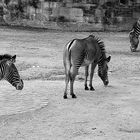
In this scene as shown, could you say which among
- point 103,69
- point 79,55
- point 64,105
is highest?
point 79,55

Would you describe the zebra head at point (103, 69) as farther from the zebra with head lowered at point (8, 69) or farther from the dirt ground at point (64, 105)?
the zebra with head lowered at point (8, 69)

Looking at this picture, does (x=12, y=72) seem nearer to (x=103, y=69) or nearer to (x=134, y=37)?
(x=103, y=69)

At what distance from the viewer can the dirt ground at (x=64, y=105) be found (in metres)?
9.09

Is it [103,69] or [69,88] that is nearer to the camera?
[69,88]

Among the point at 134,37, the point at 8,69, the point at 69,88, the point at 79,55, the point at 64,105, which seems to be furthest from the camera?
the point at 134,37

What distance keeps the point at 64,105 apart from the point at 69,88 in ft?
6.94

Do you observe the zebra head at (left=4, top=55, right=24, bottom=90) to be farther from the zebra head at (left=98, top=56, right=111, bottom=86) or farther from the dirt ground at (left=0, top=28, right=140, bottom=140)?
the zebra head at (left=98, top=56, right=111, bottom=86)

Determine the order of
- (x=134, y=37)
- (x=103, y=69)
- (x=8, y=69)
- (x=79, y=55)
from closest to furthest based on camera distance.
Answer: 1. (x=8, y=69)
2. (x=79, y=55)
3. (x=103, y=69)
4. (x=134, y=37)

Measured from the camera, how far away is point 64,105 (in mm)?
11297

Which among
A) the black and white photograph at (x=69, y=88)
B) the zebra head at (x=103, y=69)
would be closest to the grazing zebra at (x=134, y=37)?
the black and white photograph at (x=69, y=88)

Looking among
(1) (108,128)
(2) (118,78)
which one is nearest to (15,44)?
(2) (118,78)

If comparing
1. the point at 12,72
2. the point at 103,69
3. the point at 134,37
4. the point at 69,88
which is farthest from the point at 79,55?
the point at 134,37

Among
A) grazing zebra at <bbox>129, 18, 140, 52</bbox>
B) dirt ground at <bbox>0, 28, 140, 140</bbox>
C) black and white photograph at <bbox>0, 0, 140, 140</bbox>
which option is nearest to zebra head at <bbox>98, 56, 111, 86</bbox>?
black and white photograph at <bbox>0, 0, 140, 140</bbox>

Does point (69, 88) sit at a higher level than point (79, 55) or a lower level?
lower
